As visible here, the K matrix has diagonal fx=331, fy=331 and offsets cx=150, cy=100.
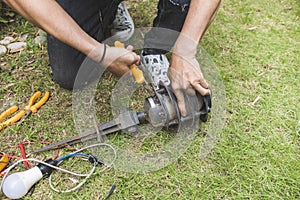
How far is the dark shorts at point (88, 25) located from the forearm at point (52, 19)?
1.38 ft

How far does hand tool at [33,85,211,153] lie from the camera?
137 centimetres

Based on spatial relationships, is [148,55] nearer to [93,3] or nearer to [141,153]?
[93,3]

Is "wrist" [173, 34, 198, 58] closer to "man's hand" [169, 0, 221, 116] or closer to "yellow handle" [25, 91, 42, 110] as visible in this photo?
"man's hand" [169, 0, 221, 116]

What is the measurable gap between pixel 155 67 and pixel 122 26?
0.45 meters

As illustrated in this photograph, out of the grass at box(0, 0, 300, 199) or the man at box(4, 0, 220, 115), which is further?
the grass at box(0, 0, 300, 199)

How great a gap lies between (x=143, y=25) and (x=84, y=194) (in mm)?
1276

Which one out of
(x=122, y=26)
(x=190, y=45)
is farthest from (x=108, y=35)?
(x=190, y=45)

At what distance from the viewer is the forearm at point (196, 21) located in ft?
4.76

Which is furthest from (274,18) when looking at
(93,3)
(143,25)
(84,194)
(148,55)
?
(84,194)

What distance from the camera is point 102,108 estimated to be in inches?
66.6

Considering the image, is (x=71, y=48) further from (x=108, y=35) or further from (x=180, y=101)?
(x=180, y=101)

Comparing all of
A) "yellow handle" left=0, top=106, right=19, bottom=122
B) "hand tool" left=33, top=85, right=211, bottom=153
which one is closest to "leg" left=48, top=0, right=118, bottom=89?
"yellow handle" left=0, top=106, right=19, bottom=122

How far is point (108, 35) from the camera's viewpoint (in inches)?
80.0

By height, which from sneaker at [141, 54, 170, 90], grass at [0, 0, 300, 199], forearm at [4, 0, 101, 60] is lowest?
grass at [0, 0, 300, 199]
